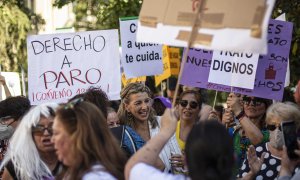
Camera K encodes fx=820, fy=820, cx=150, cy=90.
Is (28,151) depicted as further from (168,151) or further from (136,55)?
(136,55)

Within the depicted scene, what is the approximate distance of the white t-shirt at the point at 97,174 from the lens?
13.0 feet

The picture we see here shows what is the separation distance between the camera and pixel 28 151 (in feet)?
16.6

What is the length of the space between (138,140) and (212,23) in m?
2.13

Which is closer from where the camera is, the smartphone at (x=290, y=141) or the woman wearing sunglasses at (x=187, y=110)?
the smartphone at (x=290, y=141)

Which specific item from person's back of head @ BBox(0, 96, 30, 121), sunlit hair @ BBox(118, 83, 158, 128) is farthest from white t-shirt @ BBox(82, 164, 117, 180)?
sunlit hair @ BBox(118, 83, 158, 128)

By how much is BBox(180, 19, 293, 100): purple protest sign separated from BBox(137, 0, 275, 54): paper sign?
281 cm

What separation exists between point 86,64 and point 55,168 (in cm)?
341

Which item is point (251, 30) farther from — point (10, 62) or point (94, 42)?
point (10, 62)

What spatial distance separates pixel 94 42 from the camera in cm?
866

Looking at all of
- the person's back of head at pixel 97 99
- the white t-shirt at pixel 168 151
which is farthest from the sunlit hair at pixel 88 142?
the white t-shirt at pixel 168 151

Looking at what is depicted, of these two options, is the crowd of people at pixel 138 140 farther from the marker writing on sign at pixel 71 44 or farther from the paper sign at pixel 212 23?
the marker writing on sign at pixel 71 44

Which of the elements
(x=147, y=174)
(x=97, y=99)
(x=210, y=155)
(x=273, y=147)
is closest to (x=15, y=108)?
(x=97, y=99)

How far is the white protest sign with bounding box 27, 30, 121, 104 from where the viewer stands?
8383mm

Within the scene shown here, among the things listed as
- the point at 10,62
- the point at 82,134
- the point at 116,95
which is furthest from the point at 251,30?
the point at 10,62
